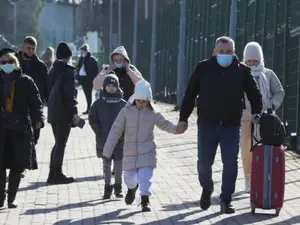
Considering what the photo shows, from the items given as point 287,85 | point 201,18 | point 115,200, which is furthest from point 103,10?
point 115,200

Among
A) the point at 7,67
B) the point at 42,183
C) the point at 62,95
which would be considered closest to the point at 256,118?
the point at 7,67

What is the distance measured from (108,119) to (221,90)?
2.02m

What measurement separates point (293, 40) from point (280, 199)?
743 cm

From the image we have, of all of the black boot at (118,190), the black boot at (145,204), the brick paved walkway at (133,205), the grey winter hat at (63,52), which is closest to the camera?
the brick paved walkway at (133,205)

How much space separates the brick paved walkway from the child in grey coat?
0.89ft

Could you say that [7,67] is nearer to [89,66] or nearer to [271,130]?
[271,130]

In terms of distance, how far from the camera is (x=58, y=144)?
44.7 ft

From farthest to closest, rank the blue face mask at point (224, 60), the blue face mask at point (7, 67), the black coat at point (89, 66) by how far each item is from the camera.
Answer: the black coat at point (89, 66) → the blue face mask at point (7, 67) → the blue face mask at point (224, 60)

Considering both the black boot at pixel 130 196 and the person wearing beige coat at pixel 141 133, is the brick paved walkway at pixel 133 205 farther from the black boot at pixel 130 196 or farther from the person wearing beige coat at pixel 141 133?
the person wearing beige coat at pixel 141 133

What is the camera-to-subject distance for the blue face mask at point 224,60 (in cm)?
1057

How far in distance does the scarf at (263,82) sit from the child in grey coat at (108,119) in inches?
62.2

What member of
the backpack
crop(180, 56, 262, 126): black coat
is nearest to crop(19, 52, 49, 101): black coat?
crop(180, 56, 262, 126): black coat

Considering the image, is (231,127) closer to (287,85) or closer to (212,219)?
(212,219)

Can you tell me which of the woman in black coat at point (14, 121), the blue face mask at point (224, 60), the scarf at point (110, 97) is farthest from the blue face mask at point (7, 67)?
the blue face mask at point (224, 60)
